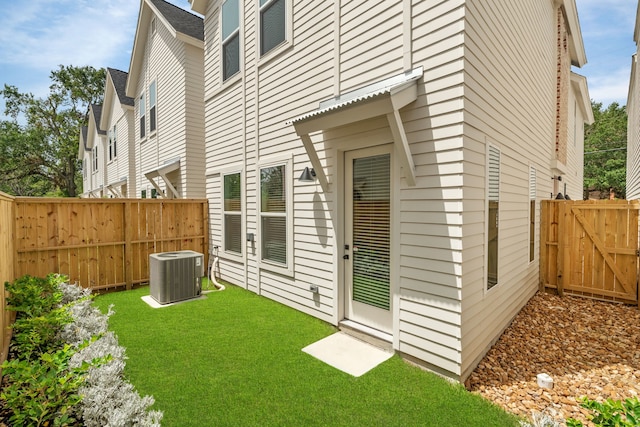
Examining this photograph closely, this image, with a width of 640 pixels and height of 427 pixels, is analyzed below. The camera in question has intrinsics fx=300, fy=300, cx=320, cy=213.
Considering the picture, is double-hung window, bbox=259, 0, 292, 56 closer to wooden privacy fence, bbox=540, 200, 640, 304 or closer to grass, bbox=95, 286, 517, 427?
grass, bbox=95, 286, 517, 427

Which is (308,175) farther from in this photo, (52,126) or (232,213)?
(52,126)

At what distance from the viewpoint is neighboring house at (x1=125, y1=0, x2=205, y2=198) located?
352 inches

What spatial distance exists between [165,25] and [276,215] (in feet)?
27.6

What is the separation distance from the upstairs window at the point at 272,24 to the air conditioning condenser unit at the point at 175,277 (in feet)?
14.2

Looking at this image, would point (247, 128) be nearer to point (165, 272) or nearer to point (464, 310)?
point (165, 272)

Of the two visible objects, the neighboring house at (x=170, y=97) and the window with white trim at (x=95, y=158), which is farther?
the window with white trim at (x=95, y=158)

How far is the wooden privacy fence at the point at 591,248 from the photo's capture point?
558cm

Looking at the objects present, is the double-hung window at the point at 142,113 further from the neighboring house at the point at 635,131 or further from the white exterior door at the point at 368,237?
the neighboring house at the point at 635,131

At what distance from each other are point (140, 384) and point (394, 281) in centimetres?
292

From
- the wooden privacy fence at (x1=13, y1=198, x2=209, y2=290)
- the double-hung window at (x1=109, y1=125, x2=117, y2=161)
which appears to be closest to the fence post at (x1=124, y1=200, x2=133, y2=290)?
the wooden privacy fence at (x1=13, y1=198, x2=209, y2=290)

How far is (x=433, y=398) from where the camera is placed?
9.25ft

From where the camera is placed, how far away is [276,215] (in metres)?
5.53

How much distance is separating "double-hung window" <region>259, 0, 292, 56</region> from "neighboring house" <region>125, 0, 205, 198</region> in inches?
160

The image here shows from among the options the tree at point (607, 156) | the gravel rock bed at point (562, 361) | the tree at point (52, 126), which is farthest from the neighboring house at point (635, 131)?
the tree at point (52, 126)
